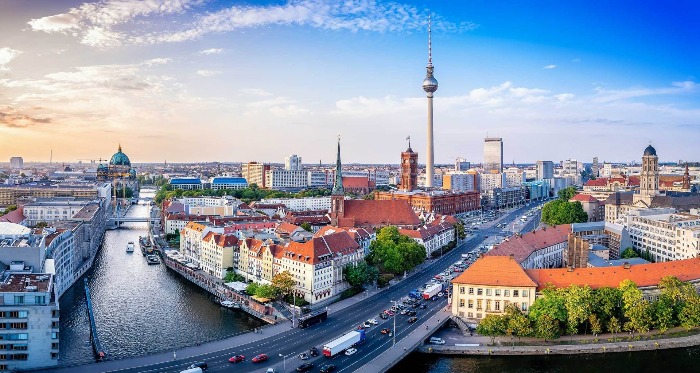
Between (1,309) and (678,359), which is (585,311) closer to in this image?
(678,359)

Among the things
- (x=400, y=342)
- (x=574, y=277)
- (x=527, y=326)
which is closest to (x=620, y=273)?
(x=574, y=277)

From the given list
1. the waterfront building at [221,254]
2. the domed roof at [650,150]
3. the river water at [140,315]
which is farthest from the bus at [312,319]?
the domed roof at [650,150]

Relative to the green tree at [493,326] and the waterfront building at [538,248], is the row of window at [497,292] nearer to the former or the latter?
the green tree at [493,326]

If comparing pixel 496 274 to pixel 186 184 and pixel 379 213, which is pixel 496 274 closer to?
pixel 379 213

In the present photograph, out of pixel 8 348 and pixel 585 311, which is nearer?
pixel 8 348

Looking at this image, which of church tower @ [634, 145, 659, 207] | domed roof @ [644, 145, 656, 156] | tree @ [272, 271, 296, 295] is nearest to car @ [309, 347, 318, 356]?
tree @ [272, 271, 296, 295]

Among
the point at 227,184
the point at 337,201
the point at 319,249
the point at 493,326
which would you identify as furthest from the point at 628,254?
the point at 227,184
